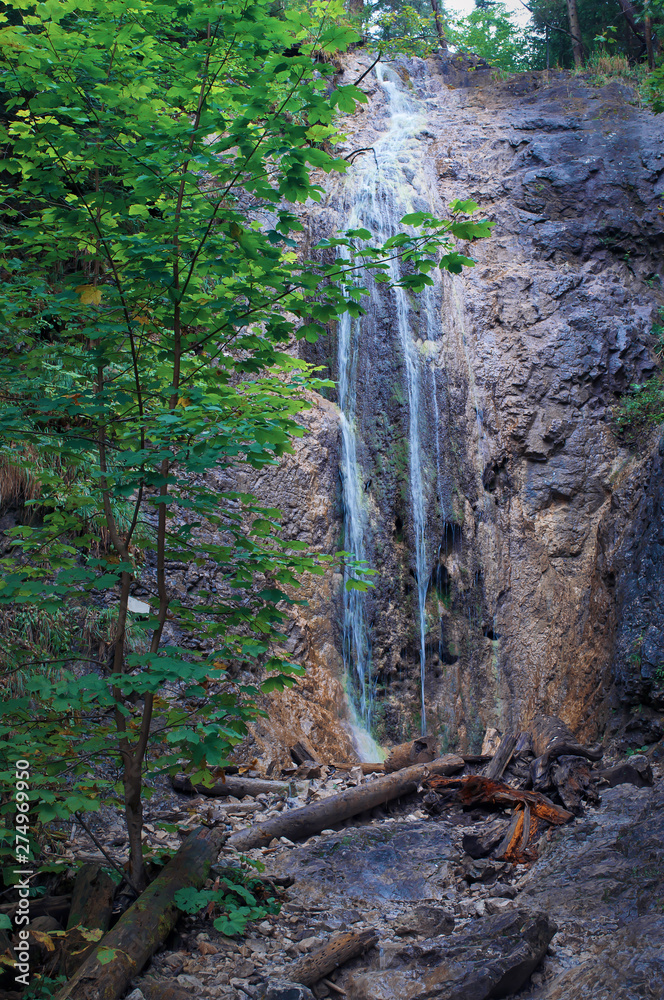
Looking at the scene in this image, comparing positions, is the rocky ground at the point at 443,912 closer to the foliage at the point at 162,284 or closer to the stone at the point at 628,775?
the stone at the point at 628,775

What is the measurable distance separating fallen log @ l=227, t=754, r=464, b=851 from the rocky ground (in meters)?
0.10

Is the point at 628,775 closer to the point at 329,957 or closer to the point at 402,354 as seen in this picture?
the point at 329,957

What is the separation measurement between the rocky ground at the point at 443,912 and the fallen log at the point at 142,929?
0.11m

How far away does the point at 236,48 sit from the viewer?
115 inches

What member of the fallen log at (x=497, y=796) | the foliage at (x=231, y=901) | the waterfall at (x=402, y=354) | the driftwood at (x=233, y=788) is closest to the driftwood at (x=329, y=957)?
the foliage at (x=231, y=901)

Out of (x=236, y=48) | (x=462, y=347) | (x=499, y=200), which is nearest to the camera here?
(x=236, y=48)

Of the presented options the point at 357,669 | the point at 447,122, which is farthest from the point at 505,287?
the point at 357,669

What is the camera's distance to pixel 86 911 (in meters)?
3.34

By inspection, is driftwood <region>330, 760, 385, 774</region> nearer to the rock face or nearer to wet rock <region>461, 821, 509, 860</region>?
wet rock <region>461, 821, 509, 860</region>

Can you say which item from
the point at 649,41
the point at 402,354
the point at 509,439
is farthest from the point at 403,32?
the point at 509,439

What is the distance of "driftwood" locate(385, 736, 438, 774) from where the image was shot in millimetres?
7043

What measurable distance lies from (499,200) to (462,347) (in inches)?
129

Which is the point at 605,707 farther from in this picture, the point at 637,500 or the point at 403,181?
the point at 403,181

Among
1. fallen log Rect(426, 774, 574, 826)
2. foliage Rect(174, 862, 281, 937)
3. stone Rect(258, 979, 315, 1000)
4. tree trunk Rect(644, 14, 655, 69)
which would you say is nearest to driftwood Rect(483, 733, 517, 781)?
fallen log Rect(426, 774, 574, 826)
